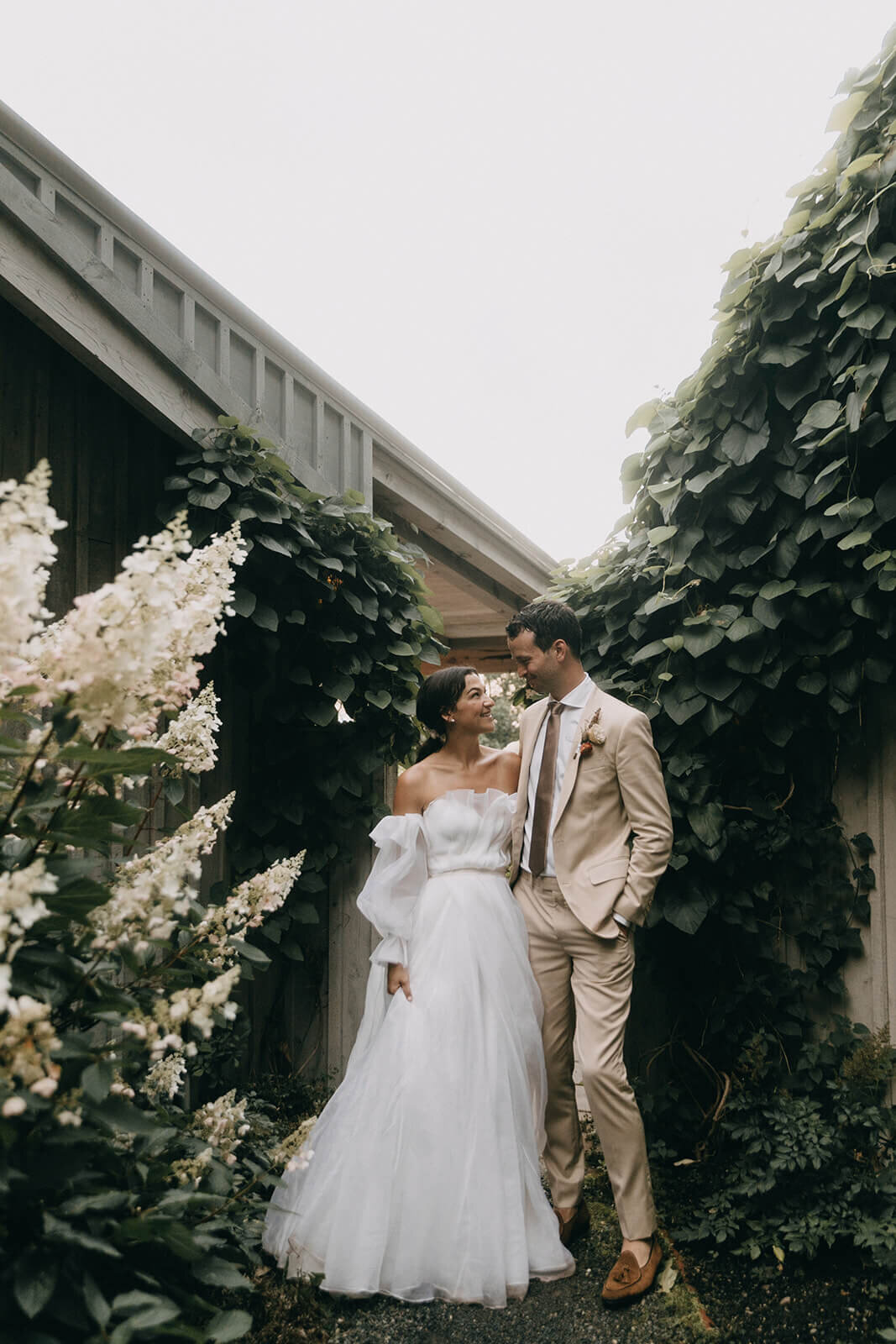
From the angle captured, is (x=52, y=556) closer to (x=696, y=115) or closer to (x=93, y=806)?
(x=93, y=806)

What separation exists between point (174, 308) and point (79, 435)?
588 mm

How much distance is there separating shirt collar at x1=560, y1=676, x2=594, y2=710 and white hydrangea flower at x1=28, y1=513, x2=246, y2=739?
2.04 metres

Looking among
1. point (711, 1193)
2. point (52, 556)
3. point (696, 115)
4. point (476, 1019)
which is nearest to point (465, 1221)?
point (476, 1019)

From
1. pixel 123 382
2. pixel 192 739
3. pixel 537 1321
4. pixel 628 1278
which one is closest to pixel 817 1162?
pixel 628 1278

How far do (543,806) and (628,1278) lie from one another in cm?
140

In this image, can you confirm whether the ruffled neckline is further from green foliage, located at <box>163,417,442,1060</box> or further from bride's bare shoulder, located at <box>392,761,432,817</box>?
green foliage, located at <box>163,417,442,1060</box>

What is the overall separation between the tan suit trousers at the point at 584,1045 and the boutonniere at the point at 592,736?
48 cm

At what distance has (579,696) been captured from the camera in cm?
321

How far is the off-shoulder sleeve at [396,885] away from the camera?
3.09 m

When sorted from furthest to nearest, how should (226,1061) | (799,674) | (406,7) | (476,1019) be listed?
1. (406,7)
2. (226,1061)
3. (799,674)
4. (476,1019)

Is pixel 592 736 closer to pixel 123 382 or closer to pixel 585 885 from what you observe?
pixel 585 885

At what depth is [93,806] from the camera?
1220 millimetres

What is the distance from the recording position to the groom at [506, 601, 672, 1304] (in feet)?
9.25

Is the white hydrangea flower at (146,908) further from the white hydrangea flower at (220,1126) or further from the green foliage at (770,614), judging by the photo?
the green foliage at (770,614)
